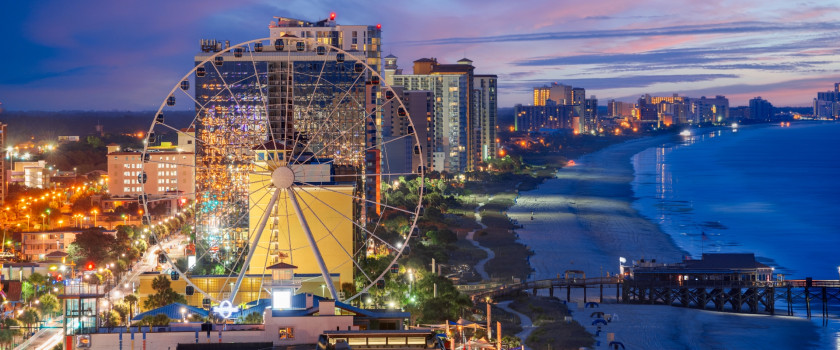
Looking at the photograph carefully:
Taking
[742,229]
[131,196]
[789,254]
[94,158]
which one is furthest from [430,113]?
[789,254]

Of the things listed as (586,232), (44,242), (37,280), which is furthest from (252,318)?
(586,232)

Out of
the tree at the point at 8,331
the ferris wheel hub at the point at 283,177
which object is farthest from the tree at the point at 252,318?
the tree at the point at 8,331

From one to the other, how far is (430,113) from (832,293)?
414ft

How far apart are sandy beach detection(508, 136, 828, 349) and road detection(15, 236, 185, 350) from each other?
27247 millimetres

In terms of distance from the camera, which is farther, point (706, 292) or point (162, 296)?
point (706, 292)

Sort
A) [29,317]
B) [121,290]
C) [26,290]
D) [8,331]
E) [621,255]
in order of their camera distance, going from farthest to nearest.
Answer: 1. [621,255]
2. [121,290]
3. [26,290]
4. [29,317]
5. [8,331]

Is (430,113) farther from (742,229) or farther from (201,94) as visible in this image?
(201,94)

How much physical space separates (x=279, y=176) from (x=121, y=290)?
94.5 ft

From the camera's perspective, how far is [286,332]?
3547 centimetres

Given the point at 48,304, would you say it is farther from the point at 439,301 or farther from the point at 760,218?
the point at 760,218

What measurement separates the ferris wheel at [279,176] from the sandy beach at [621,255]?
13864 mm

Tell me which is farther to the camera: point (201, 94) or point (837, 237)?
point (837, 237)

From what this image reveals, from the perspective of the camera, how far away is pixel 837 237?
11475cm

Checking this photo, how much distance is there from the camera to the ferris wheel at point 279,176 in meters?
54.6
